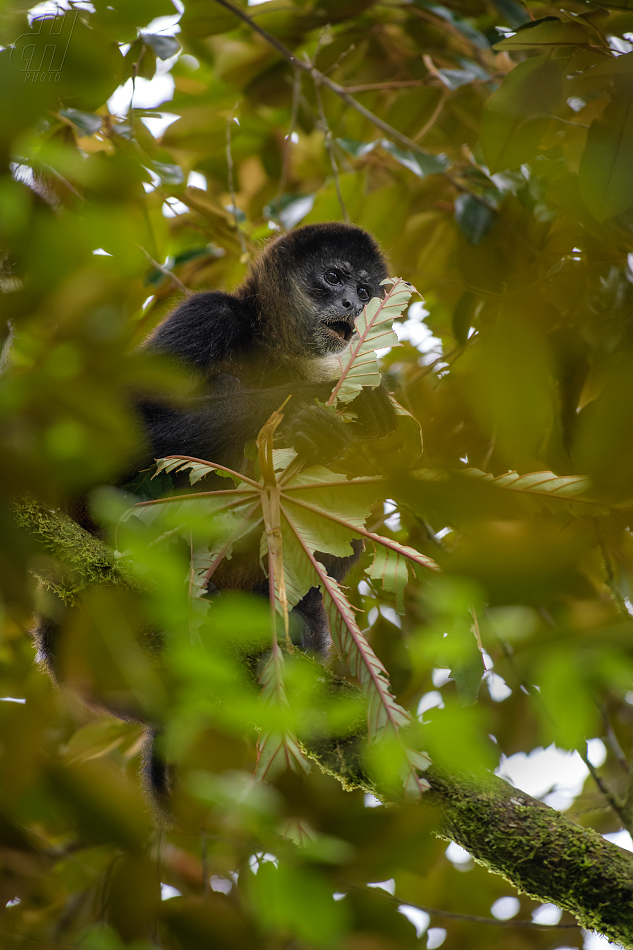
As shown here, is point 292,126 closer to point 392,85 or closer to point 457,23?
point 392,85

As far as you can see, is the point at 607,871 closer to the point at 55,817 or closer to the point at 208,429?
the point at 55,817

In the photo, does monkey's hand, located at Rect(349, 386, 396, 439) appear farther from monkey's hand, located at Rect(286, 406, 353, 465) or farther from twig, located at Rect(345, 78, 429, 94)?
twig, located at Rect(345, 78, 429, 94)

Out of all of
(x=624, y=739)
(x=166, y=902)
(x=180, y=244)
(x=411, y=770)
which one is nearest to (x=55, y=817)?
(x=166, y=902)

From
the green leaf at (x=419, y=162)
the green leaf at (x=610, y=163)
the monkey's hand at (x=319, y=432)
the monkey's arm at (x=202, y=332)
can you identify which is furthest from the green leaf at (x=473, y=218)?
the green leaf at (x=610, y=163)

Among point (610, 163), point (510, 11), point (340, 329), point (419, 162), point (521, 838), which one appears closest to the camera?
point (610, 163)

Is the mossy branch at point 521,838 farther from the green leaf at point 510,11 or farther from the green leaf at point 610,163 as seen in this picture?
the green leaf at point 510,11

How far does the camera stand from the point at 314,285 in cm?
365

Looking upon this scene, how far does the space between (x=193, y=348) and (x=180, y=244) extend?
122 cm

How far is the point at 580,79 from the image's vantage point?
164 centimetres

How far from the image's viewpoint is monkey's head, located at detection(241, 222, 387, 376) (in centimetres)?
336
